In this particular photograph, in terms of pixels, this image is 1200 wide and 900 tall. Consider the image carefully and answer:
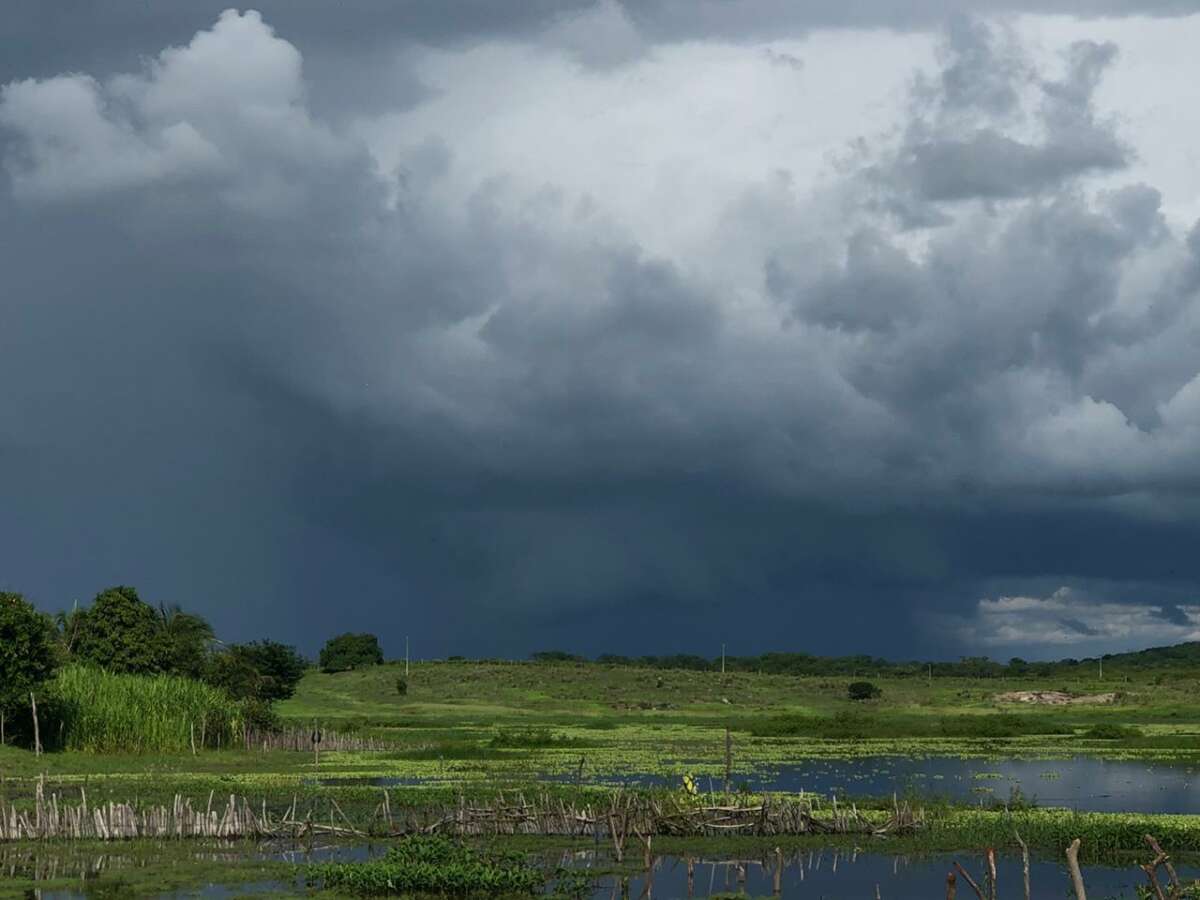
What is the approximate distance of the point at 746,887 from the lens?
99.9 feet

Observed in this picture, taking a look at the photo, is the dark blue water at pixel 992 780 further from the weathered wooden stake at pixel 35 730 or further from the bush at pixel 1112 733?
the weathered wooden stake at pixel 35 730

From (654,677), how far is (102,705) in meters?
73.4

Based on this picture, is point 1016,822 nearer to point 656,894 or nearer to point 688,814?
point 688,814

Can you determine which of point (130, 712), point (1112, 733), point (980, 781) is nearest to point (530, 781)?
point (980, 781)

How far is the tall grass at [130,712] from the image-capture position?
5819cm

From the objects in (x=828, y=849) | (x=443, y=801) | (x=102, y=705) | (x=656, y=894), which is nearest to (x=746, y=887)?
(x=656, y=894)

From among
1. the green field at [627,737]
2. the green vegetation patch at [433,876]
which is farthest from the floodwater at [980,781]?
the green vegetation patch at [433,876]

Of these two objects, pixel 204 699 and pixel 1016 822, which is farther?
pixel 204 699

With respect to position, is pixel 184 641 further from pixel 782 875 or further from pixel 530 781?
pixel 782 875

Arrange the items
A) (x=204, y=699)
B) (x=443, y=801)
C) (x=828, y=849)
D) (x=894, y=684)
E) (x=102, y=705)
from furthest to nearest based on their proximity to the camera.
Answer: (x=894, y=684), (x=204, y=699), (x=102, y=705), (x=443, y=801), (x=828, y=849)

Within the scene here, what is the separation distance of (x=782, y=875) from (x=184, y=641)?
51690 mm

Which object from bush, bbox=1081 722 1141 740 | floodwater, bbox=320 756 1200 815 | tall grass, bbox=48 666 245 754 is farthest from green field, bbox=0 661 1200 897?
tall grass, bbox=48 666 245 754

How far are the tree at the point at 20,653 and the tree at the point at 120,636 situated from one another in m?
11.3

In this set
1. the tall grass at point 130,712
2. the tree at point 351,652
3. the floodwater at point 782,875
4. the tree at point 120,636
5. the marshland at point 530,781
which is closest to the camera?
the floodwater at point 782,875
